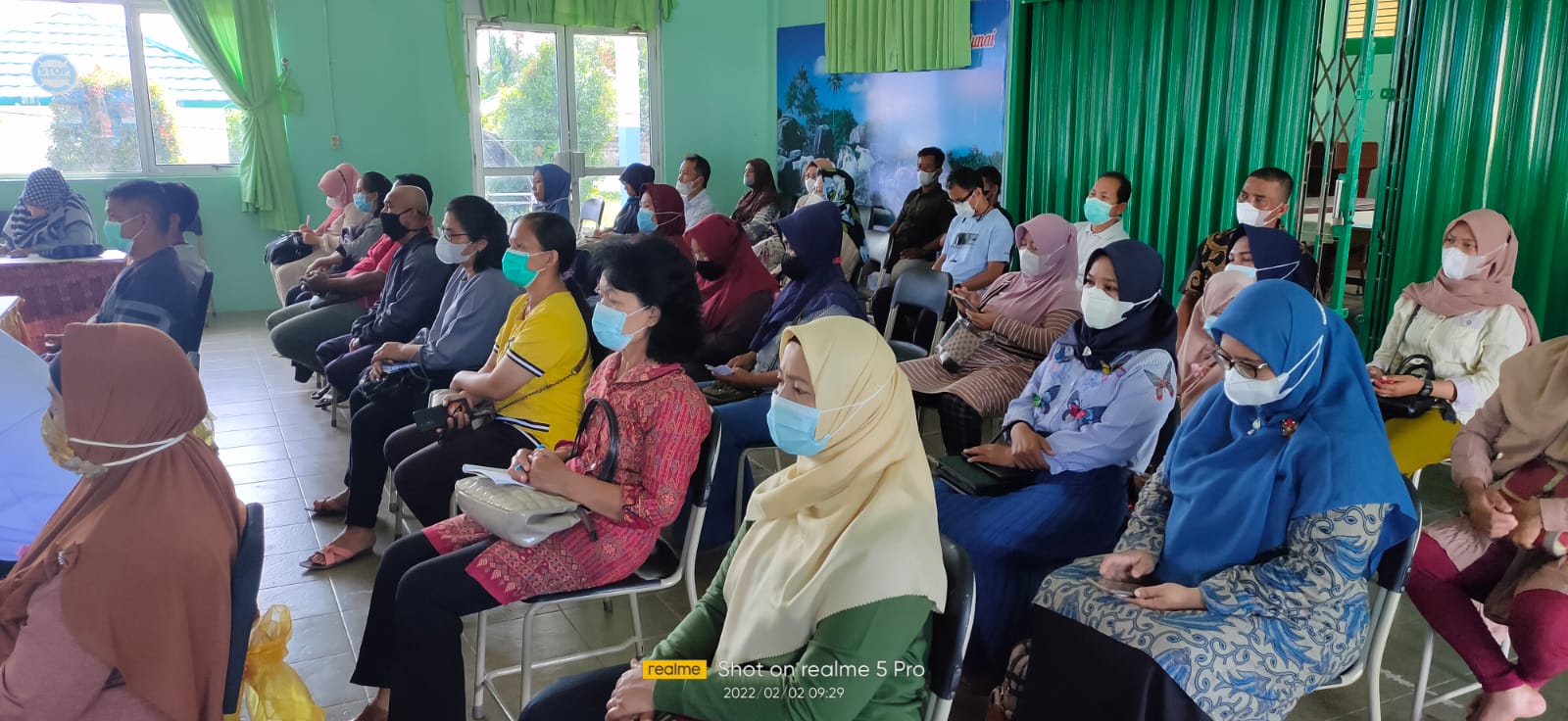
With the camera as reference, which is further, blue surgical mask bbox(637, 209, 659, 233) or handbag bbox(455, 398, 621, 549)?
blue surgical mask bbox(637, 209, 659, 233)

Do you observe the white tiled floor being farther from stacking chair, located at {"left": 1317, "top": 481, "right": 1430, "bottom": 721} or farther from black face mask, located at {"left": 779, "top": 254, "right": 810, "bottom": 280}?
black face mask, located at {"left": 779, "top": 254, "right": 810, "bottom": 280}

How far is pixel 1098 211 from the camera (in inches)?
195

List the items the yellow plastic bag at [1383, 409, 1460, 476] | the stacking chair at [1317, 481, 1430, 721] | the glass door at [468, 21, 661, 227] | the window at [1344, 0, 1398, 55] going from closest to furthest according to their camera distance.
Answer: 1. the stacking chair at [1317, 481, 1430, 721]
2. the yellow plastic bag at [1383, 409, 1460, 476]
3. the window at [1344, 0, 1398, 55]
4. the glass door at [468, 21, 661, 227]

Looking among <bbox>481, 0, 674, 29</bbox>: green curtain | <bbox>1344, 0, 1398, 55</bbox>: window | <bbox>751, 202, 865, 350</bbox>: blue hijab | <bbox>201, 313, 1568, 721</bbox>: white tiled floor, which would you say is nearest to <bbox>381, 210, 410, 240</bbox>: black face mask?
<bbox>201, 313, 1568, 721</bbox>: white tiled floor

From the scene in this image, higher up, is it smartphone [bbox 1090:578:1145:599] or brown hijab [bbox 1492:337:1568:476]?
brown hijab [bbox 1492:337:1568:476]

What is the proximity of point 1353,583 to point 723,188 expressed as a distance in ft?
25.0

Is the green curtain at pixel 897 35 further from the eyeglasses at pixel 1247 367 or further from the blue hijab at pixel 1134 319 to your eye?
the eyeglasses at pixel 1247 367

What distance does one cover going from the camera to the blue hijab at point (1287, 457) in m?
1.87

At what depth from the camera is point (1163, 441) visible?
2797mm

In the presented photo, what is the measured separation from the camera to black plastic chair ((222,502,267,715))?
1.66 meters

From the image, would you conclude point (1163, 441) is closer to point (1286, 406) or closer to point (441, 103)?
point (1286, 406)

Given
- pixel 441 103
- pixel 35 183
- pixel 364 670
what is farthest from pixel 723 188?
pixel 364 670

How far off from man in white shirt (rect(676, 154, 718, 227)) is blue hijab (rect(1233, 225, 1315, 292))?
4.09 meters

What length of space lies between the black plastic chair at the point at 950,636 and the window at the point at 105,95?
24.8 ft
